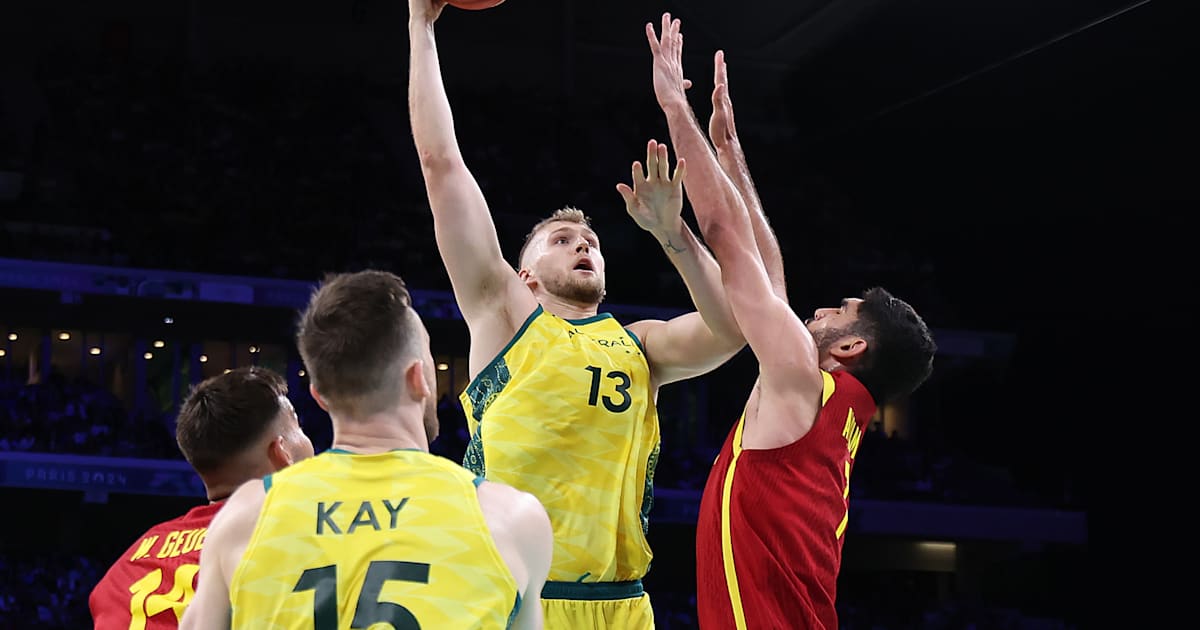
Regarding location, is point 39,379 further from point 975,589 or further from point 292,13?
point 975,589

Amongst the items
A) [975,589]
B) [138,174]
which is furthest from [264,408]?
[975,589]

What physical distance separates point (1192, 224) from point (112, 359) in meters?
15.5

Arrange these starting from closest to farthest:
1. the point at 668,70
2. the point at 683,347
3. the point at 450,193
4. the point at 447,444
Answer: the point at 450,193
the point at 683,347
the point at 668,70
the point at 447,444

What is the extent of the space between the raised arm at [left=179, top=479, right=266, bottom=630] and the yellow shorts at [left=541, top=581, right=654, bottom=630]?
5.11 ft

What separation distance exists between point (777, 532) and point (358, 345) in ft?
6.30

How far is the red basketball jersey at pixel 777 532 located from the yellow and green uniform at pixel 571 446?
0.25m

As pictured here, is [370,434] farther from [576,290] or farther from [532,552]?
[576,290]

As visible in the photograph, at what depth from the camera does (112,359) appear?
731 inches

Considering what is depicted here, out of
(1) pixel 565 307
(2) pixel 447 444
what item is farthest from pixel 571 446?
(2) pixel 447 444

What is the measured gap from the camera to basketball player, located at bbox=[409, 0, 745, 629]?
370 centimetres

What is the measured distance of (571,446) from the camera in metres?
3.80

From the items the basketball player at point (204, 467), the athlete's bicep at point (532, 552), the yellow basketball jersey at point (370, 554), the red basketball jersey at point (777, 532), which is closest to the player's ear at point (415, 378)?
the yellow basketball jersey at point (370, 554)

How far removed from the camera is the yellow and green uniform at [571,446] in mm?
3758

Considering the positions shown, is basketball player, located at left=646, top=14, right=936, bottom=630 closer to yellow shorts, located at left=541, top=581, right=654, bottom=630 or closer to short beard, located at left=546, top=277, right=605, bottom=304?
yellow shorts, located at left=541, top=581, right=654, bottom=630
